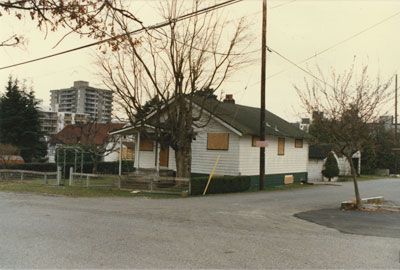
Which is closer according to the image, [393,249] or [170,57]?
[393,249]

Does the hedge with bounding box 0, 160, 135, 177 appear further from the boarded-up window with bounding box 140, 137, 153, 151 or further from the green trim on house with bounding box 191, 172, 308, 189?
the green trim on house with bounding box 191, 172, 308, 189

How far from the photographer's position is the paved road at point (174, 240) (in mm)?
7080

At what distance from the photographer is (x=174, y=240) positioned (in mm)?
8758

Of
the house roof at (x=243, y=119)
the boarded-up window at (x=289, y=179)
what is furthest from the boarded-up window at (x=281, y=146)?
the boarded-up window at (x=289, y=179)

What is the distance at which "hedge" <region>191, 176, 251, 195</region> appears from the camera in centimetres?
2027

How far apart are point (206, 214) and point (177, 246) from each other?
17.3 ft

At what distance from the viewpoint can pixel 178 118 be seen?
859 inches

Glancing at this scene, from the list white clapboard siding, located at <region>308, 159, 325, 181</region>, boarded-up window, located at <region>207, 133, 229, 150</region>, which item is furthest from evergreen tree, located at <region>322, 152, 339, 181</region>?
boarded-up window, located at <region>207, 133, 229, 150</region>

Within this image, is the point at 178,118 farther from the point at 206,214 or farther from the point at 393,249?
the point at 393,249

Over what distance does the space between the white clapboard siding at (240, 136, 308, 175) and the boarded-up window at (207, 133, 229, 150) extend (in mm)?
1016

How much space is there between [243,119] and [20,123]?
29950 millimetres

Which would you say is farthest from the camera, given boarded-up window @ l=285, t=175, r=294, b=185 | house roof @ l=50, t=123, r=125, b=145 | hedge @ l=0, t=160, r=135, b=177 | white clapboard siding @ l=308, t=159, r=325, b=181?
house roof @ l=50, t=123, r=125, b=145

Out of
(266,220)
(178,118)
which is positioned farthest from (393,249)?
(178,118)

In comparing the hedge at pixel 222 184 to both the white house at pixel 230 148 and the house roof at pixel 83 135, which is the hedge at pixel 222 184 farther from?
the house roof at pixel 83 135
